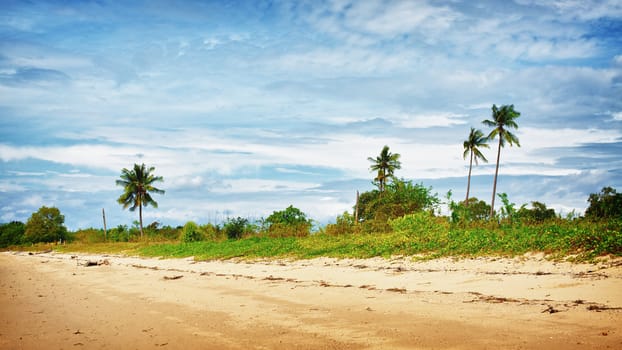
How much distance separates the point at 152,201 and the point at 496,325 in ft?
176

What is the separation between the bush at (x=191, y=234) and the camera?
32.2 metres

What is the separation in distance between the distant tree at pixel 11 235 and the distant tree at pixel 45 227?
1.99 meters

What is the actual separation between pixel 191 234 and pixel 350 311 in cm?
2782

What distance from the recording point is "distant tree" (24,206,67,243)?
57531 mm

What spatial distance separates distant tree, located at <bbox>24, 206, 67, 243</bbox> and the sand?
54176mm

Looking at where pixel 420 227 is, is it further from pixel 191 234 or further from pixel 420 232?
pixel 191 234

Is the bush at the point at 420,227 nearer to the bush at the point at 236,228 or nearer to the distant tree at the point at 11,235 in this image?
the bush at the point at 236,228

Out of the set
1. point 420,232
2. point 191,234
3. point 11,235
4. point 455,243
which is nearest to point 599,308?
point 455,243

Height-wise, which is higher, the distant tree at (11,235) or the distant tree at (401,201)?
the distant tree at (401,201)

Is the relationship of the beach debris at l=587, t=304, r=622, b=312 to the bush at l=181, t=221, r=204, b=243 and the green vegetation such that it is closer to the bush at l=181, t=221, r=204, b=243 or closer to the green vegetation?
the green vegetation

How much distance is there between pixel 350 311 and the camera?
6379mm

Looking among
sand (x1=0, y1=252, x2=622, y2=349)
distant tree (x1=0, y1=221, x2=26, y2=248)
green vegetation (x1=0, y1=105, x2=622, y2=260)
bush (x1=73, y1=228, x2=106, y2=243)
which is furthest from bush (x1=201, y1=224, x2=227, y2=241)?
distant tree (x1=0, y1=221, x2=26, y2=248)

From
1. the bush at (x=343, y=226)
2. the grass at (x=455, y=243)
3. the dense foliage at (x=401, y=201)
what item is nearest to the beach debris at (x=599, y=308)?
the grass at (x=455, y=243)

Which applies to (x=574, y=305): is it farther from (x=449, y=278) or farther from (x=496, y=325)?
(x=449, y=278)
